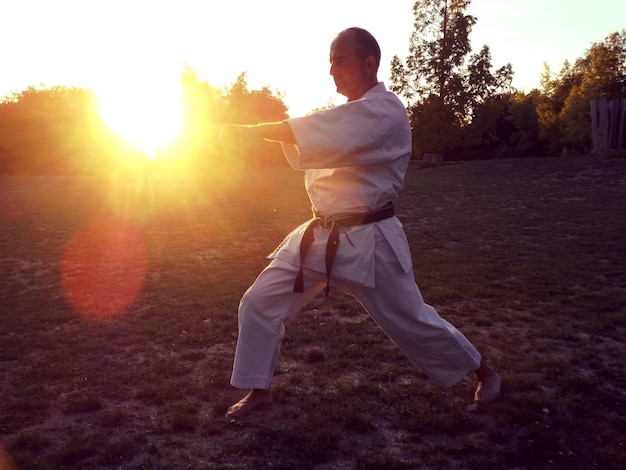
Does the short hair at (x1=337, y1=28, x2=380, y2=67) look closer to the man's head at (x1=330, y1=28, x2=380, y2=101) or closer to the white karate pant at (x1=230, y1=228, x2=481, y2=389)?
the man's head at (x1=330, y1=28, x2=380, y2=101)

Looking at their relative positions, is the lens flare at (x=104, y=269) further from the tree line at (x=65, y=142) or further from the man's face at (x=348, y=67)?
the tree line at (x=65, y=142)

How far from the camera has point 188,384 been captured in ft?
12.2

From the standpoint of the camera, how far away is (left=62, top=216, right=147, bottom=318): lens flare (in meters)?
5.88

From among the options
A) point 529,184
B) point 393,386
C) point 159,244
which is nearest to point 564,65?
point 529,184

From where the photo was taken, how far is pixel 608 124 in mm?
24219

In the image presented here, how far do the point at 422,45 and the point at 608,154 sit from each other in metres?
12.4

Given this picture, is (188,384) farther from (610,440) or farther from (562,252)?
(562,252)

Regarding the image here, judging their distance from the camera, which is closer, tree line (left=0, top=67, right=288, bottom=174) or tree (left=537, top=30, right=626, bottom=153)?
tree line (left=0, top=67, right=288, bottom=174)

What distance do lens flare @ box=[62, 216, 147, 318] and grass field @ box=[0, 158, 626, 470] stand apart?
43 millimetres

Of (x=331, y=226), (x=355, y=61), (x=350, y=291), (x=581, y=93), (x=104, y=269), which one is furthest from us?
(x=581, y=93)

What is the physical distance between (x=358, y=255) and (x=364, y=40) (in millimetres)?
1130

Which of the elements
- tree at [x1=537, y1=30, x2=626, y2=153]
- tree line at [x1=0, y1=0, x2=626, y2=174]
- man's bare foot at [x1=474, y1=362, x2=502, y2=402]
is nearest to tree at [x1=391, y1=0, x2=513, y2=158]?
tree line at [x1=0, y1=0, x2=626, y2=174]

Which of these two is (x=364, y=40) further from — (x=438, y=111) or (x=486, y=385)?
(x=438, y=111)

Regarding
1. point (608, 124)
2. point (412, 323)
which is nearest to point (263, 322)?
point (412, 323)
